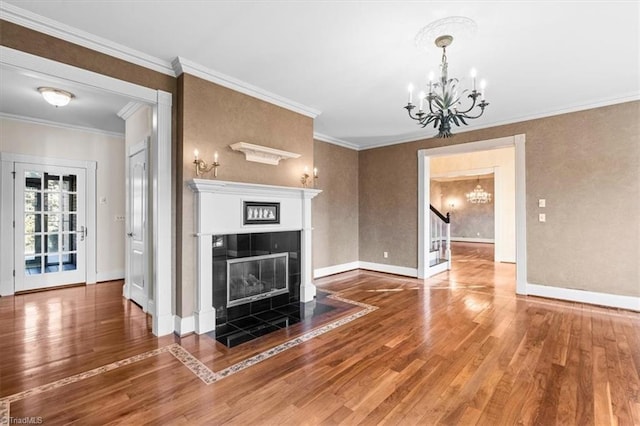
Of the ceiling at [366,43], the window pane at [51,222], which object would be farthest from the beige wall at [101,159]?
the ceiling at [366,43]

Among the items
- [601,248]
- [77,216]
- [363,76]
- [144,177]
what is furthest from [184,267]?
[601,248]

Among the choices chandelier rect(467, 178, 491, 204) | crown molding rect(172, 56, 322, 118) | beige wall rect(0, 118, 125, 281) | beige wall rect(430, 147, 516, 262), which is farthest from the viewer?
chandelier rect(467, 178, 491, 204)

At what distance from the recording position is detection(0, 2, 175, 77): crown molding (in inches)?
90.7

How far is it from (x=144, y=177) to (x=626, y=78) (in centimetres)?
601

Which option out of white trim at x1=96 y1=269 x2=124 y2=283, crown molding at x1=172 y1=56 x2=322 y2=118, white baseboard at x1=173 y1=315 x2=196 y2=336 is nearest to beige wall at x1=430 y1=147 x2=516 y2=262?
crown molding at x1=172 y1=56 x2=322 y2=118

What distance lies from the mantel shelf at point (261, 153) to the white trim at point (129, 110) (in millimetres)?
1619

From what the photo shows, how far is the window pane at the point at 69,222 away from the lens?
17.0 feet

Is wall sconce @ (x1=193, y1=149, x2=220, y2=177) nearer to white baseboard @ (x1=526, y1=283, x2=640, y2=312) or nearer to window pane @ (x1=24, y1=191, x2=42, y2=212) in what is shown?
window pane @ (x1=24, y1=191, x2=42, y2=212)

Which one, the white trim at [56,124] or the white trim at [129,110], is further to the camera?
the white trim at [56,124]

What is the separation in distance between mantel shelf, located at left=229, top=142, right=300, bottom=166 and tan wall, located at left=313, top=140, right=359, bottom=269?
77.9 inches

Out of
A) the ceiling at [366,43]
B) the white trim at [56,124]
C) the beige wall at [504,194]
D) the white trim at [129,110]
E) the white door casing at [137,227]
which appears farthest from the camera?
the beige wall at [504,194]

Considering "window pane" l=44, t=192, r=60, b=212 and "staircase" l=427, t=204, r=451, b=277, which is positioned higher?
"window pane" l=44, t=192, r=60, b=212

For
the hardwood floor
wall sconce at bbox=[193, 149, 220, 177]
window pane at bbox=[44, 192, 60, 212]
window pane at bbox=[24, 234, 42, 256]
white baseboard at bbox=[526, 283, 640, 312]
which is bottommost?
the hardwood floor

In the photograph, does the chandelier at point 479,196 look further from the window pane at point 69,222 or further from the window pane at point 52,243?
the window pane at point 52,243
